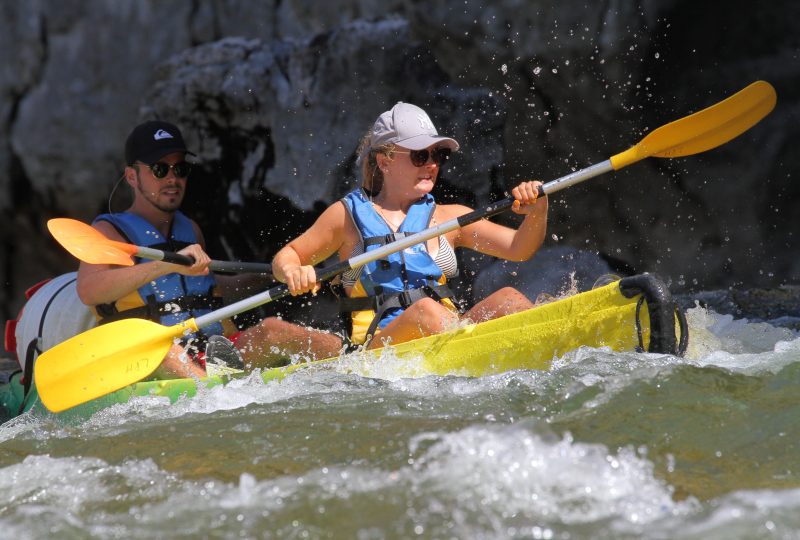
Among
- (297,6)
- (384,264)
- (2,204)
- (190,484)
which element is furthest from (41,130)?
(190,484)

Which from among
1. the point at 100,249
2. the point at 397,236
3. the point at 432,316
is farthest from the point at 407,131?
the point at 100,249

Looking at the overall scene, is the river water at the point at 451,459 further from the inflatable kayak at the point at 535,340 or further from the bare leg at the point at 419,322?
the bare leg at the point at 419,322

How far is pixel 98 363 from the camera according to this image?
3.59 metres

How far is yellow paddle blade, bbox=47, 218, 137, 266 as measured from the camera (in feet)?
12.7

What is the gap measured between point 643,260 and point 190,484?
4188 millimetres

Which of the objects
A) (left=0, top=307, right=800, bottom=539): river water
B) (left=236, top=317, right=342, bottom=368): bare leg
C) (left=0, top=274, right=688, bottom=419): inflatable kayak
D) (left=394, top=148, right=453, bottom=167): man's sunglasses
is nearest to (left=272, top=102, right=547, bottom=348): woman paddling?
(left=394, top=148, right=453, bottom=167): man's sunglasses

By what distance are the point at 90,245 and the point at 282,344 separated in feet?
2.84

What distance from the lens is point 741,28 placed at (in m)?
5.62

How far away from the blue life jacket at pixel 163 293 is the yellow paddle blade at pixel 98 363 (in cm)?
36

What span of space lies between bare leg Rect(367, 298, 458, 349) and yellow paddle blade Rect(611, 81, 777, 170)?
105cm

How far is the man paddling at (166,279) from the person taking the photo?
3.88 metres

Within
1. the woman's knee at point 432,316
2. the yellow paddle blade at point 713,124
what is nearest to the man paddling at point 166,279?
the woman's knee at point 432,316

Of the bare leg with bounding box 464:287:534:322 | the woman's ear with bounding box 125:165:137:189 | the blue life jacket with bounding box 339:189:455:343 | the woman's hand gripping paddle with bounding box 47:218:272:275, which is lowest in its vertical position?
the bare leg with bounding box 464:287:534:322

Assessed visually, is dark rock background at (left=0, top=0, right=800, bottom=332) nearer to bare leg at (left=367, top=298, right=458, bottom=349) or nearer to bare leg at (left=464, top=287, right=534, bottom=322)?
bare leg at (left=464, top=287, right=534, bottom=322)
